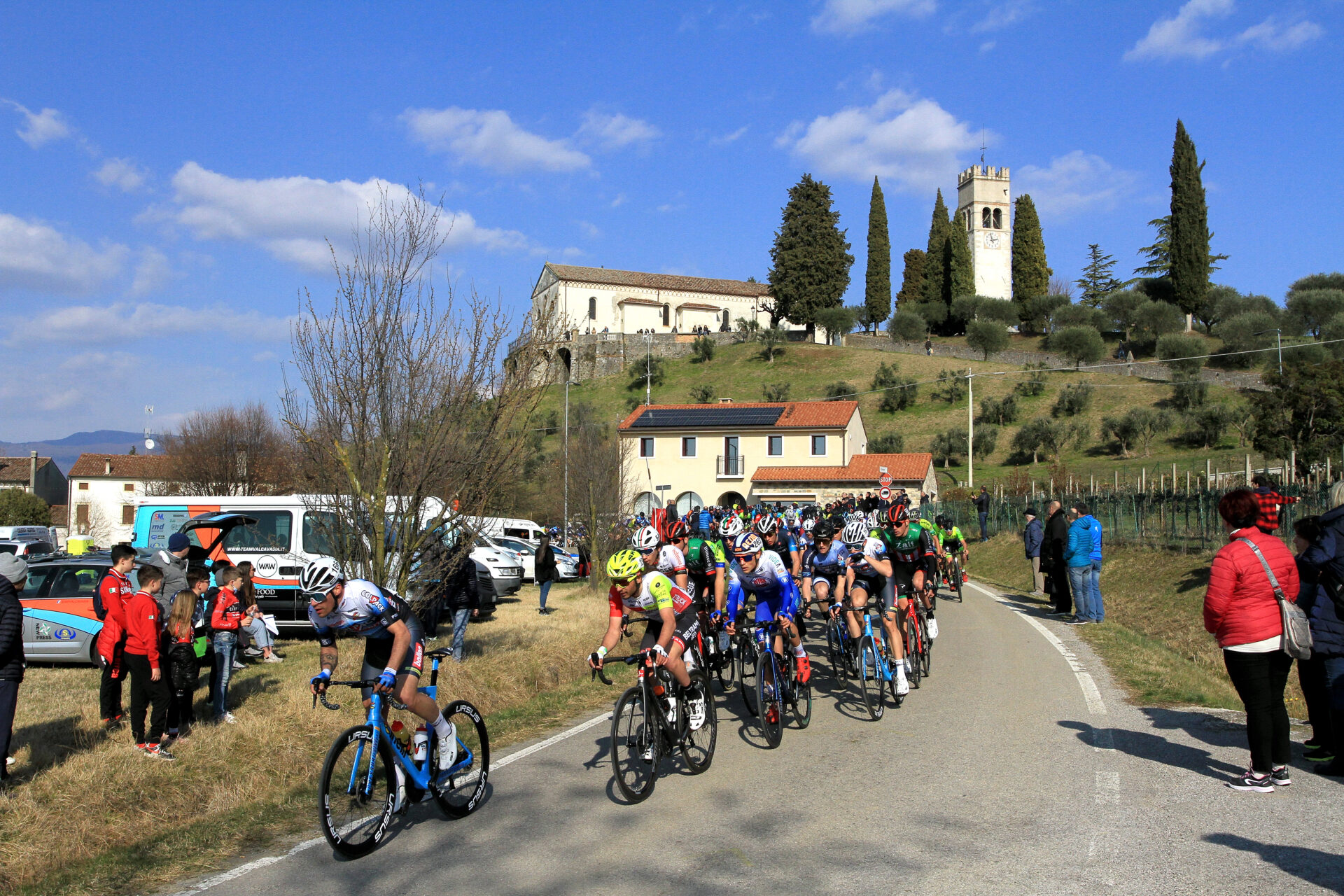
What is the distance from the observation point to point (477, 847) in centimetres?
555

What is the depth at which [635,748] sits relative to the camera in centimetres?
651

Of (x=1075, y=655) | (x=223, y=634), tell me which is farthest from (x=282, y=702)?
(x=1075, y=655)

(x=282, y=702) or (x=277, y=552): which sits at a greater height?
(x=277, y=552)

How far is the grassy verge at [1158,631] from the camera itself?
34.2ft

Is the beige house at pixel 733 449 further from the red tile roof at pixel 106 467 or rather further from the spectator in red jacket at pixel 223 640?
the spectator in red jacket at pixel 223 640

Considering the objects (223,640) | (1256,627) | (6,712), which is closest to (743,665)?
(1256,627)

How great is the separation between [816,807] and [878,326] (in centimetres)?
10430

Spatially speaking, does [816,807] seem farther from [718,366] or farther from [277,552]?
[718,366]

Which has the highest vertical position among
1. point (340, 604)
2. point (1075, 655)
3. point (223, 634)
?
point (340, 604)

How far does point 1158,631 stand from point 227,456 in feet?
141

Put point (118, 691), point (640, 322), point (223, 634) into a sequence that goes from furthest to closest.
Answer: point (640, 322) < point (223, 634) < point (118, 691)

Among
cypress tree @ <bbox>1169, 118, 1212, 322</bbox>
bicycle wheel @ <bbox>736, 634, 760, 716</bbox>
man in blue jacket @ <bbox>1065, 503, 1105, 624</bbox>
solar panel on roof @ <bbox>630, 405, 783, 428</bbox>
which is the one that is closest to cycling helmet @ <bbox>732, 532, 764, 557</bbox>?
bicycle wheel @ <bbox>736, 634, 760, 716</bbox>

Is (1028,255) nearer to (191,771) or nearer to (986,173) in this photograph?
(986,173)

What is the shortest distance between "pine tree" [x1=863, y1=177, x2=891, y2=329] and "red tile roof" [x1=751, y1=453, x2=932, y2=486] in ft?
161
